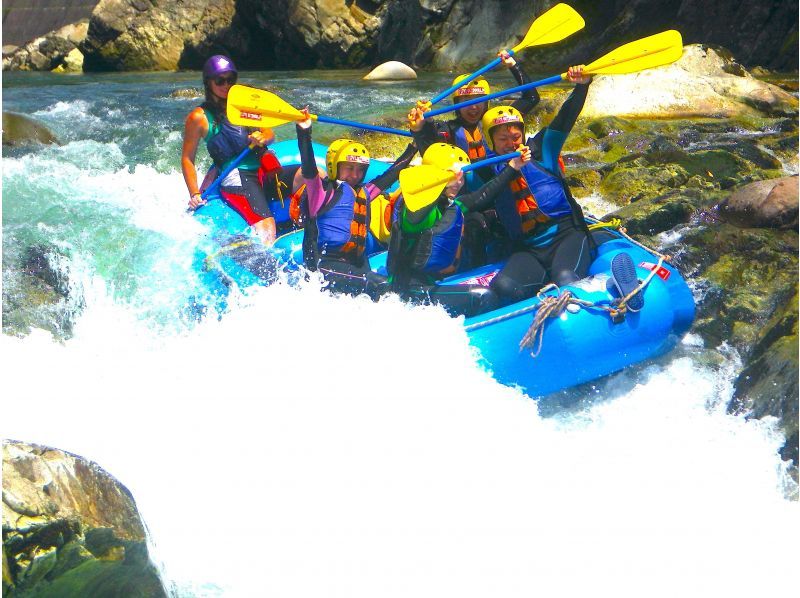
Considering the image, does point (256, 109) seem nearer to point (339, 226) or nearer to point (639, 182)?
point (339, 226)

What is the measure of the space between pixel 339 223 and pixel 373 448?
1212mm

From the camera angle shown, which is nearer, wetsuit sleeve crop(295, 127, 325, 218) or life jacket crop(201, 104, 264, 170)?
wetsuit sleeve crop(295, 127, 325, 218)

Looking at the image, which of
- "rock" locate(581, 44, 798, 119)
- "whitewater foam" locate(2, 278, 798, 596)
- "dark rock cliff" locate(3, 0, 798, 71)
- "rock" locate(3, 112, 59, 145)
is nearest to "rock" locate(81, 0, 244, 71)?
"dark rock cliff" locate(3, 0, 798, 71)

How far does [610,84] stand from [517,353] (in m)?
5.20

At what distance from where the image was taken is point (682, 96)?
909 centimetres

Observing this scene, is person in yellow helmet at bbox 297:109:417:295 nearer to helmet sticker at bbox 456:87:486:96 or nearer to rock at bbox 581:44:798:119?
helmet sticker at bbox 456:87:486:96

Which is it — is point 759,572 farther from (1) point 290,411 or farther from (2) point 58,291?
(2) point 58,291

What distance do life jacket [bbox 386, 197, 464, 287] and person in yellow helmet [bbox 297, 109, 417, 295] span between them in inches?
6.6

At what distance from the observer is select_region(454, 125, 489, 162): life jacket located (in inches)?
209

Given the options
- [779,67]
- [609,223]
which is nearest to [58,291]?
[609,223]

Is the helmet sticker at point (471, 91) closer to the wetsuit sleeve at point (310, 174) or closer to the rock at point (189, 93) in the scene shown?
the wetsuit sleeve at point (310, 174)

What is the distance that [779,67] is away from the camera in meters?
12.5

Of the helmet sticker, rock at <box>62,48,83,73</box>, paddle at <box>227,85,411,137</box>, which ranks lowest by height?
rock at <box>62,48,83,73</box>

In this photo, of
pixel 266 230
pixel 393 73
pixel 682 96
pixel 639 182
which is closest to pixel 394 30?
pixel 393 73
